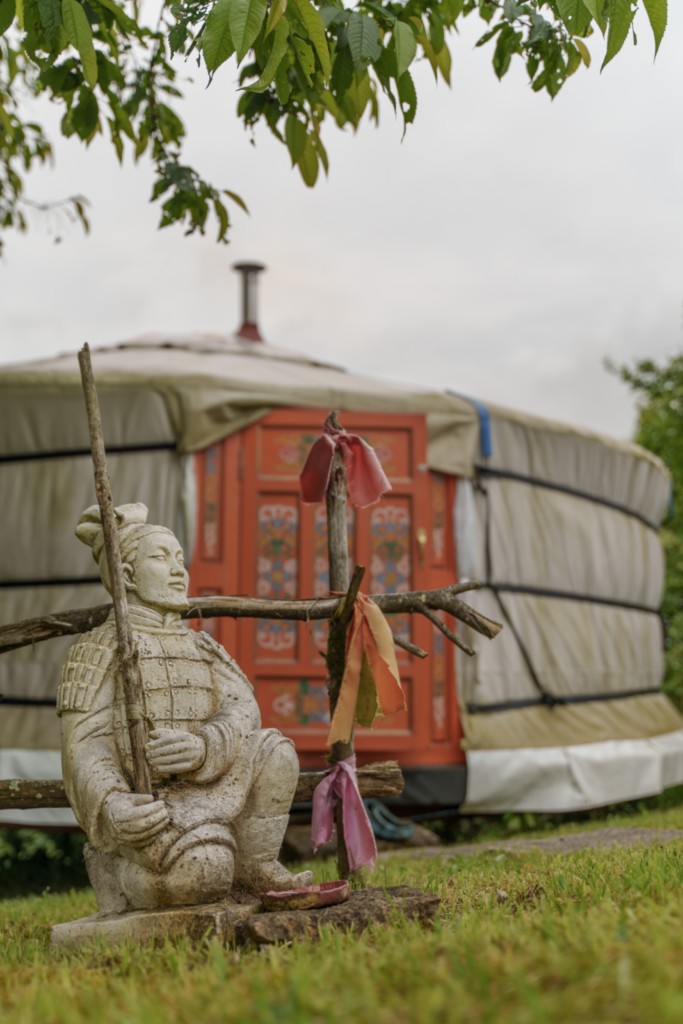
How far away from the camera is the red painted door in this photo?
6074 mm

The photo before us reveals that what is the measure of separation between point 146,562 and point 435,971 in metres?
1.46

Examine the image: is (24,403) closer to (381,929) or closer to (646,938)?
(381,929)

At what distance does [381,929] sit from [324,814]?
1322 mm

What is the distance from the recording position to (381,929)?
250 centimetres

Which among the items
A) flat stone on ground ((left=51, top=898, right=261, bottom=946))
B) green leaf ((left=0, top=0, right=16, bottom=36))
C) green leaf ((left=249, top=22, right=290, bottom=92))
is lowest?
flat stone on ground ((left=51, top=898, right=261, bottom=946))

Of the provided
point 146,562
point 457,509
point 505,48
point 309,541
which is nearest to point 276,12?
point 146,562

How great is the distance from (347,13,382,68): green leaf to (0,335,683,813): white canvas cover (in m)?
3.26

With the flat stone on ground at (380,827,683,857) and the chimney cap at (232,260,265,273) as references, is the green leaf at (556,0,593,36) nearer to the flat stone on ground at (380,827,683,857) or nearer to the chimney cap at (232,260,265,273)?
the flat stone on ground at (380,827,683,857)

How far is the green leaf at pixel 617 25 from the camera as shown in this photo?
8.14 ft

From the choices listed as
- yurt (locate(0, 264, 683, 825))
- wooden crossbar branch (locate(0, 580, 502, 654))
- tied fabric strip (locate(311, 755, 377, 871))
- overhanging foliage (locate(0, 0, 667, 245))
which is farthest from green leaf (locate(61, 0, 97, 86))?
yurt (locate(0, 264, 683, 825))

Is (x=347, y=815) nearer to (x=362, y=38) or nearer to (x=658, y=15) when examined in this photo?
(x=362, y=38)

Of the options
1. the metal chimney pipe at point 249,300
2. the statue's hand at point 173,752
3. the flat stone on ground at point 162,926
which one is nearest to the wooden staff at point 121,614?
the statue's hand at point 173,752

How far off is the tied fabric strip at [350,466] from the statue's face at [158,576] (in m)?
0.95

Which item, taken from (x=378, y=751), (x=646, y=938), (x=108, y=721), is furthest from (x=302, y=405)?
(x=646, y=938)
